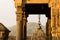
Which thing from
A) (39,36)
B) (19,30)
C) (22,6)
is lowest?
(39,36)

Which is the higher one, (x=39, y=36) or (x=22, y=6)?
(x=22, y=6)

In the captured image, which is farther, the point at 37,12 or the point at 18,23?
the point at 37,12

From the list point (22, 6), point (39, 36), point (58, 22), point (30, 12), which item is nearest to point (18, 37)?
point (22, 6)

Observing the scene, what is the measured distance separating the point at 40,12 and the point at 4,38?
5.50m

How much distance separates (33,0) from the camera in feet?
70.7

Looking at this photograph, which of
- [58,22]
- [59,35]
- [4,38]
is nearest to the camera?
[59,35]

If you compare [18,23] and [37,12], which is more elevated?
[37,12]

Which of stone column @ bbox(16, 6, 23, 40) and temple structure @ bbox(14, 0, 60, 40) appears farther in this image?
stone column @ bbox(16, 6, 23, 40)

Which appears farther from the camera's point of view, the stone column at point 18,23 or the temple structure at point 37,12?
the stone column at point 18,23

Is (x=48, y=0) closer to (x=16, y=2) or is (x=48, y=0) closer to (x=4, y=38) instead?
(x=16, y=2)

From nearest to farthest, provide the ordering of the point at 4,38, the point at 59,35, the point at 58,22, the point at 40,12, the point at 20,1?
the point at 59,35
the point at 58,22
the point at 20,1
the point at 4,38
the point at 40,12

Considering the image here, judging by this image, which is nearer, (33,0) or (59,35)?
(59,35)

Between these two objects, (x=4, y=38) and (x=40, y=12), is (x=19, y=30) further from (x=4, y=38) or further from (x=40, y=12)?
(x=40, y=12)

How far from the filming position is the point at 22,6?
849 inches
